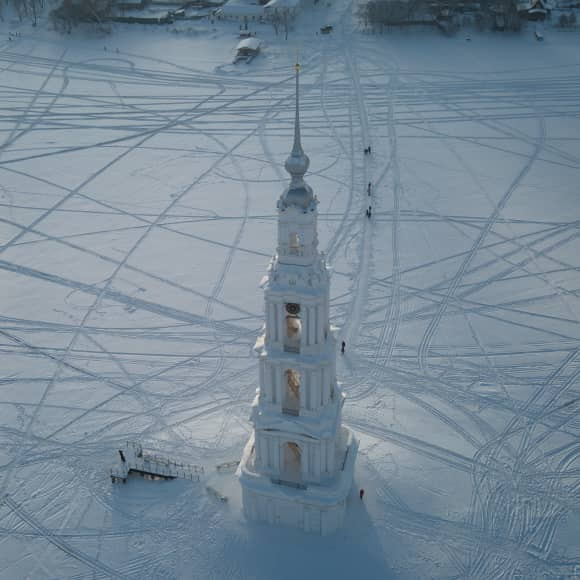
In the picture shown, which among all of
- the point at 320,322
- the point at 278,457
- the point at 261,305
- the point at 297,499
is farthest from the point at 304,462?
the point at 261,305

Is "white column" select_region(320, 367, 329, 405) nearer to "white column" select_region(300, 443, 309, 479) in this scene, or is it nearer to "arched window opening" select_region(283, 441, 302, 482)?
"white column" select_region(300, 443, 309, 479)

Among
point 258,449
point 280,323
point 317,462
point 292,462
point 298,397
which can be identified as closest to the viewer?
point 280,323

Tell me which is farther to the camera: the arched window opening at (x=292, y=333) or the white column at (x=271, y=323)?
the arched window opening at (x=292, y=333)

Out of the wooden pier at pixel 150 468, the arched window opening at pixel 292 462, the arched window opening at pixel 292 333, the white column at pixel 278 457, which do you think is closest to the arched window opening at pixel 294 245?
the arched window opening at pixel 292 333

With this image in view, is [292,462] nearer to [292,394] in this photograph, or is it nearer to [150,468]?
[292,394]

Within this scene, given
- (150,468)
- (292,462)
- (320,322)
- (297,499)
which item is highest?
(320,322)

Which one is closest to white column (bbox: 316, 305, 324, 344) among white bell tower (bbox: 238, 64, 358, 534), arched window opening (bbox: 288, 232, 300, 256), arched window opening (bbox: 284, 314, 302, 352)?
white bell tower (bbox: 238, 64, 358, 534)

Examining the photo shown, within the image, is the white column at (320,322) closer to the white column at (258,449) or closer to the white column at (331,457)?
the white column at (331,457)
